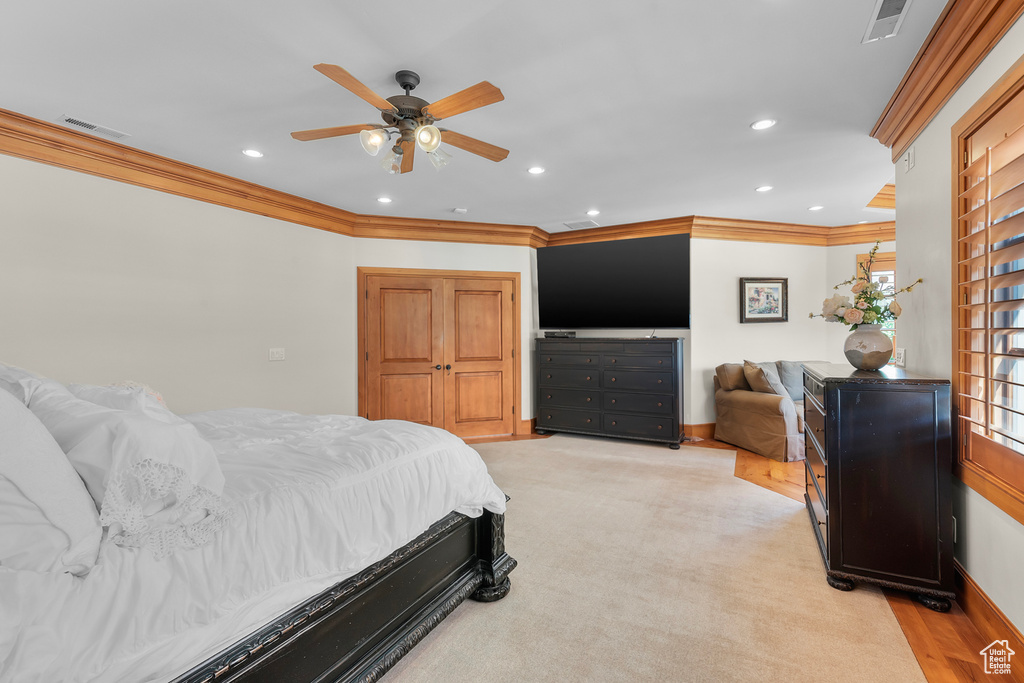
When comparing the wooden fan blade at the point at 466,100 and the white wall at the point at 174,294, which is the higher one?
the wooden fan blade at the point at 466,100

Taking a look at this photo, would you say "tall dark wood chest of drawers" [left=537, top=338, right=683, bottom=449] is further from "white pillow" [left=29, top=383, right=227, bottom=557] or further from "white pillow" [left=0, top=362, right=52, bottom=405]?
"white pillow" [left=0, top=362, right=52, bottom=405]

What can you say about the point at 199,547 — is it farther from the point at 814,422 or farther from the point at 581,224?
the point at 581,224

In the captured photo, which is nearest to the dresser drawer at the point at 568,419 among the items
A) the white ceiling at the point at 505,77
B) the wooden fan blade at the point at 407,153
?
the white ceiling at the point at 505,77

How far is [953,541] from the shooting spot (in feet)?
6.84

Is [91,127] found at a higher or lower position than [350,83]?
higher

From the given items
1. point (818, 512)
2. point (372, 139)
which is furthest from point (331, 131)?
point (818, 512)

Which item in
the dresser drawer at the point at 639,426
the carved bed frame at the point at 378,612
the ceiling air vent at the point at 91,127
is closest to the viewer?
the carved bed frame at the point at 378,612

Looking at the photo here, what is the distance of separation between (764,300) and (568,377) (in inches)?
95.8

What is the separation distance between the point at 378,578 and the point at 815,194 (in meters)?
4.66

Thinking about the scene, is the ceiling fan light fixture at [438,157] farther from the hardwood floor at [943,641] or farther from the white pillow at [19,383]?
the hardwood floor at [943,641]

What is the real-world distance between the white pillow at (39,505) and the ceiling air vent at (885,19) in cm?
296

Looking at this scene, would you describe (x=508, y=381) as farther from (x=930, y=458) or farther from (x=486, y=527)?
(x=930, y=458)

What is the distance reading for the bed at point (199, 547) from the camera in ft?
3.13

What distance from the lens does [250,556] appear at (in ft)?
4.10
